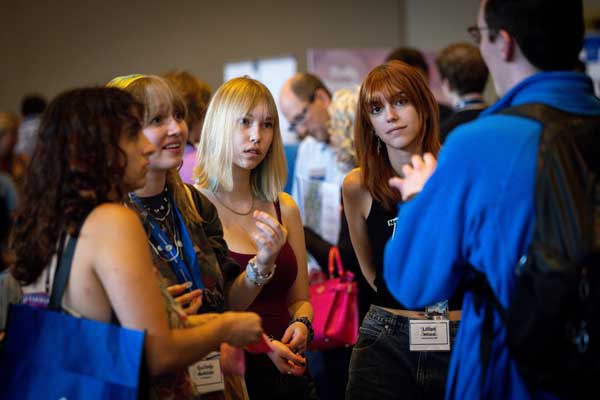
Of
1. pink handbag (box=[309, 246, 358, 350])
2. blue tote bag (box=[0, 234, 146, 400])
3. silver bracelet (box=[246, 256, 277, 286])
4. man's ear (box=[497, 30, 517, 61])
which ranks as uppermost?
man's ear (box=[497, 30, 517, 61])

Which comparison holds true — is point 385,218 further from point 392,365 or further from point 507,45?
point 507,45

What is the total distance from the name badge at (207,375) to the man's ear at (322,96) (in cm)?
288

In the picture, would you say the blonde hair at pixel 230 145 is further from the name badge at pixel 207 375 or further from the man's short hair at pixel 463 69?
the man's short hair at pixel 463 69

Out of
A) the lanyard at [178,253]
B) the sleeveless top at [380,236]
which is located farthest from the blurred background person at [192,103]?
the lanyard at [178,253]

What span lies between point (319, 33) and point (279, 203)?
7.02 meters

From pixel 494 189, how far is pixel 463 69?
2752 mm

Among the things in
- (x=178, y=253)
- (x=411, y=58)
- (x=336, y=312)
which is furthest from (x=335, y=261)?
(x=411, y=58)

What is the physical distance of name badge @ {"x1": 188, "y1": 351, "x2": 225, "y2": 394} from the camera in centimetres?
197

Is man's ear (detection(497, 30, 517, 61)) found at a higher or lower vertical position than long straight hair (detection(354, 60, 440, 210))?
higher

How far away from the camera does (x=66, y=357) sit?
1.59 metres

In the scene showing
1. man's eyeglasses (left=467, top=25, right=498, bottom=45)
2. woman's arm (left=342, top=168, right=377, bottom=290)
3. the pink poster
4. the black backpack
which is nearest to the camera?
the black backpack

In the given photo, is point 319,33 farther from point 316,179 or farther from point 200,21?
point 316,179

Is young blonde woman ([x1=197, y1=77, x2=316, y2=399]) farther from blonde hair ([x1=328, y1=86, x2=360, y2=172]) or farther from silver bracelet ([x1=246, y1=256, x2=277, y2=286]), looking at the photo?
blonde hair ([x1=328, y1=86, x2=360, y2=172])

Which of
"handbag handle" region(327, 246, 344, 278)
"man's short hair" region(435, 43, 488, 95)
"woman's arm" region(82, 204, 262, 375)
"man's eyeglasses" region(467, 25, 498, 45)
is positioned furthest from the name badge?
"man's short hair" region(435, 43, 488, 95)
